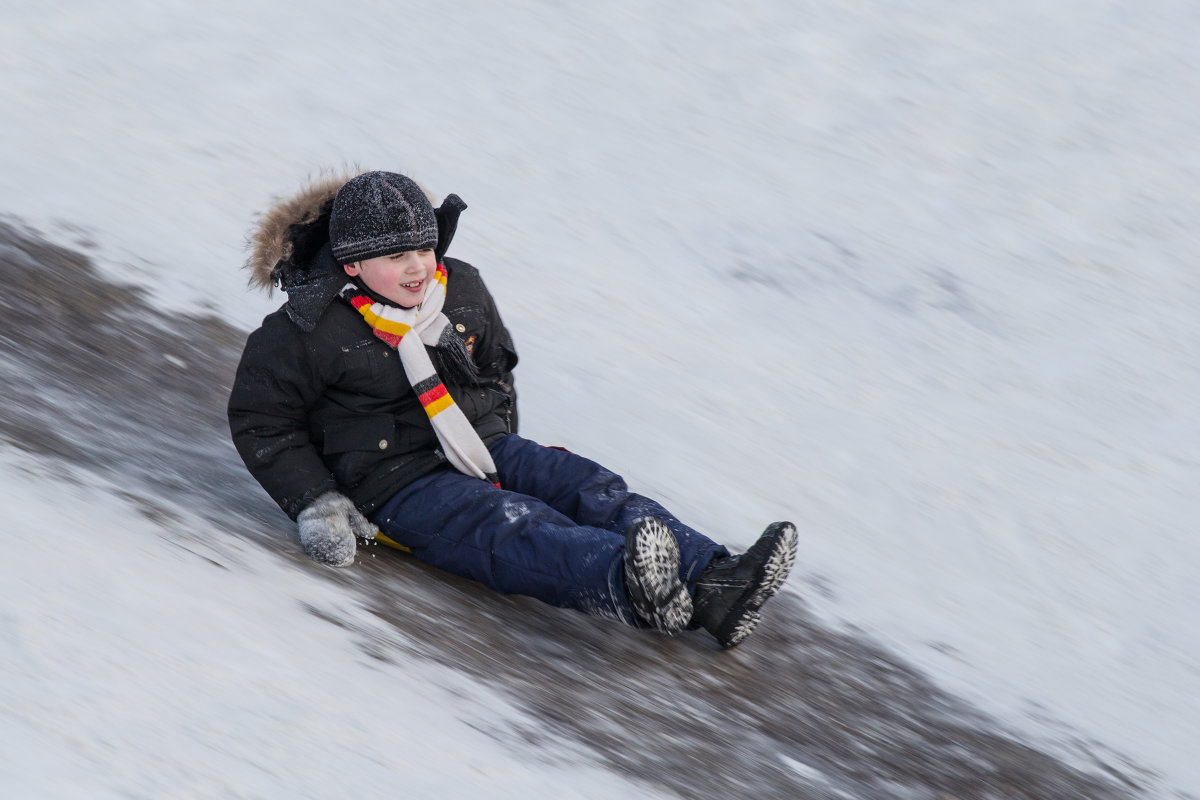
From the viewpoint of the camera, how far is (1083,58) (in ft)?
31.8

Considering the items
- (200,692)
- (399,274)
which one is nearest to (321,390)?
(399,274)

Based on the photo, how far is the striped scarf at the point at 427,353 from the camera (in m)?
3.68

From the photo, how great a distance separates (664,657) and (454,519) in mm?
710

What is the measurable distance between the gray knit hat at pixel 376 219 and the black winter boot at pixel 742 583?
1.26 meters

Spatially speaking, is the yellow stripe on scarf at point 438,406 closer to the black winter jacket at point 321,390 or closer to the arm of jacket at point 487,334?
the black winter jacket at point 321,390

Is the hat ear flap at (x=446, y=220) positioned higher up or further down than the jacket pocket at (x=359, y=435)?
higher up

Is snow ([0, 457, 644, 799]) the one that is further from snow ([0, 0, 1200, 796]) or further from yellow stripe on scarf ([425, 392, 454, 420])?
yellow stripe on scarf ([425, 392, 454, 420])

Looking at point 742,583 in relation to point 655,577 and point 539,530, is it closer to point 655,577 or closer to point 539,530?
point 655,577

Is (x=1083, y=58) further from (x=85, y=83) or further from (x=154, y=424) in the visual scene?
(x=154, y=424)

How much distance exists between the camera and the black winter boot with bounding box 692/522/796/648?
339 centimetres

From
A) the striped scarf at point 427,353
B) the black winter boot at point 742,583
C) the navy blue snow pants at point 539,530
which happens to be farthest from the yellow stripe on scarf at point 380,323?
the black winter boot at point 742,583

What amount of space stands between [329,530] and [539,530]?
573 millimetres

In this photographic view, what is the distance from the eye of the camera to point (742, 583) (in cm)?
345

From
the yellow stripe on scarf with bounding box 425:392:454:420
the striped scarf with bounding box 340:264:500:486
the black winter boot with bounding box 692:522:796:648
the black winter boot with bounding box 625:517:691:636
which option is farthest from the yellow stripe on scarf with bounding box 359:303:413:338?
the black winter boot with bounding box 692:522:796:648
